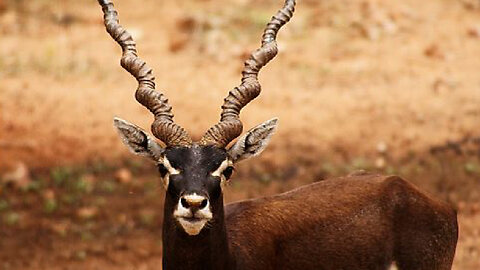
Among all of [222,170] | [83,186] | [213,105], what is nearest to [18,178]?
[83,186]

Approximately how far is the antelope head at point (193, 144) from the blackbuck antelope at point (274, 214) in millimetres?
11

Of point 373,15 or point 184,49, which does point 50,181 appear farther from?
point 373,15

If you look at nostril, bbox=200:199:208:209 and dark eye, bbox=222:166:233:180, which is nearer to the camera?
nostril, bbox=200:199:208:209

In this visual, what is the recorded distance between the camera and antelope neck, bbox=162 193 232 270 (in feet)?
26.9

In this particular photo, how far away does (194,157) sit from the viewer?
7.99 metres

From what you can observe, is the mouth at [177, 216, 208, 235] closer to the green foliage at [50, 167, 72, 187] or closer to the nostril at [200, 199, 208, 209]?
the nostril at [200, 199, 208, 209]

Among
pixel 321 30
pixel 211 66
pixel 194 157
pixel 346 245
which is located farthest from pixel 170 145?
pixel 321 30

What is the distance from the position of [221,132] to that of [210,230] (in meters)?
0.88

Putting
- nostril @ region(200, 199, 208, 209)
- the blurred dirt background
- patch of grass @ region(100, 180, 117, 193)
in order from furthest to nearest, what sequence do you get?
patch of grass @ region(100, 180, 117, 193) < the blurred dirt background < nostril @ region(200, 199, 208, 209)

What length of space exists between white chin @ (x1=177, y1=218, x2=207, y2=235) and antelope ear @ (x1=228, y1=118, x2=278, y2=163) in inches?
36.1

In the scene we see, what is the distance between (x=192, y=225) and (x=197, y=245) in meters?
0.60

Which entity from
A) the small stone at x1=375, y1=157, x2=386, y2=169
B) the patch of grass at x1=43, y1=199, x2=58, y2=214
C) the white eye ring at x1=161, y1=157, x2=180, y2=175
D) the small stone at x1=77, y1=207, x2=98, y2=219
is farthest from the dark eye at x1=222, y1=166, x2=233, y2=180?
the small stone at x1=375, y1=157, x2=386, y2=169

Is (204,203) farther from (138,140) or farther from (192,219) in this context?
(138,140)

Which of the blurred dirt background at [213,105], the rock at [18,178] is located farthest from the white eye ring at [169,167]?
the rock at [18,178]
